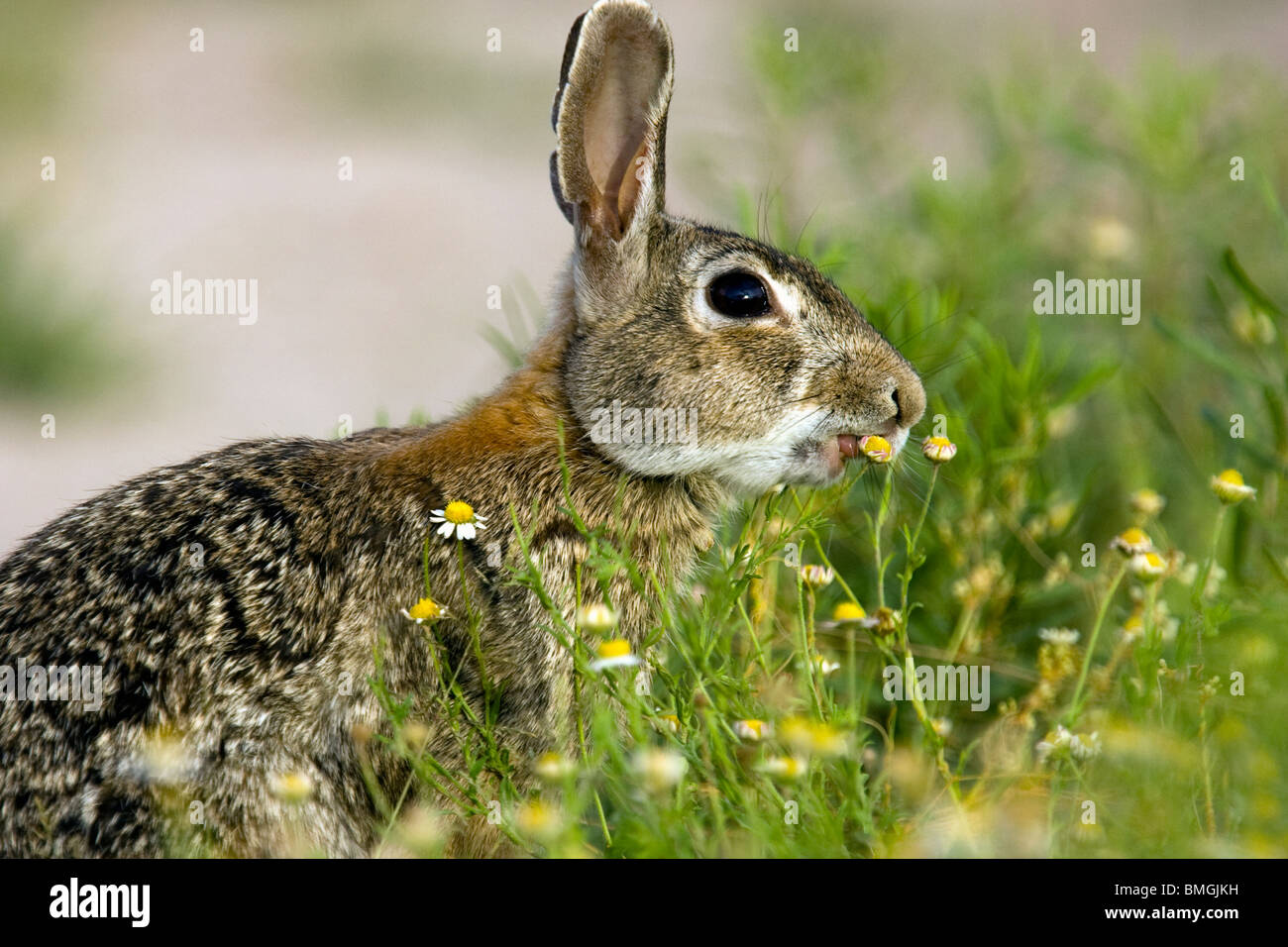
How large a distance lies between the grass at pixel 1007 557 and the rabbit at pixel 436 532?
0.16 metres

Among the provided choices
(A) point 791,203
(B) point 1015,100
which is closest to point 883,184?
(A) point 791,203

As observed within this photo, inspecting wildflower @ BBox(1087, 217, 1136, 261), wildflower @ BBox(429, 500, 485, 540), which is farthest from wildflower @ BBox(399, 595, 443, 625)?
wildflower @ BBox(1087, 217, 1136, 261)

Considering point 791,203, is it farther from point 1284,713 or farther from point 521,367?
point 1284,713

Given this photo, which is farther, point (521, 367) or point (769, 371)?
point (521, 367)

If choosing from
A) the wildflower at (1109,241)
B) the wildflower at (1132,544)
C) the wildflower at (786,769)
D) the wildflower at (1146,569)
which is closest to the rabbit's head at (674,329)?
the wildflower at (1132,544)

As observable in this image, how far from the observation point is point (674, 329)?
4.05m

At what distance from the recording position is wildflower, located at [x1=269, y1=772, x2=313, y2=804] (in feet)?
9.65

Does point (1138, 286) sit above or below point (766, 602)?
above

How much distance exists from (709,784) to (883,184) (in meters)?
4.44

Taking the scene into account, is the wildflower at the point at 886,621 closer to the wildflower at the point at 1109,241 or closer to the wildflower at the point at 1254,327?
the wildflower at the point at 1254,327

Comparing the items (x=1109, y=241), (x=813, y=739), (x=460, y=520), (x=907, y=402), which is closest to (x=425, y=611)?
(x=460, y=520)

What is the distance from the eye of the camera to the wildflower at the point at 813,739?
2723 millimetres

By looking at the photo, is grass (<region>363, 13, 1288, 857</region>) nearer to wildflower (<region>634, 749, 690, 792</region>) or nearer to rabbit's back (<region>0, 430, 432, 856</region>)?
wildflower (<region>634, 749, 690, 792</region>)

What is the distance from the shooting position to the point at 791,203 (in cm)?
699
